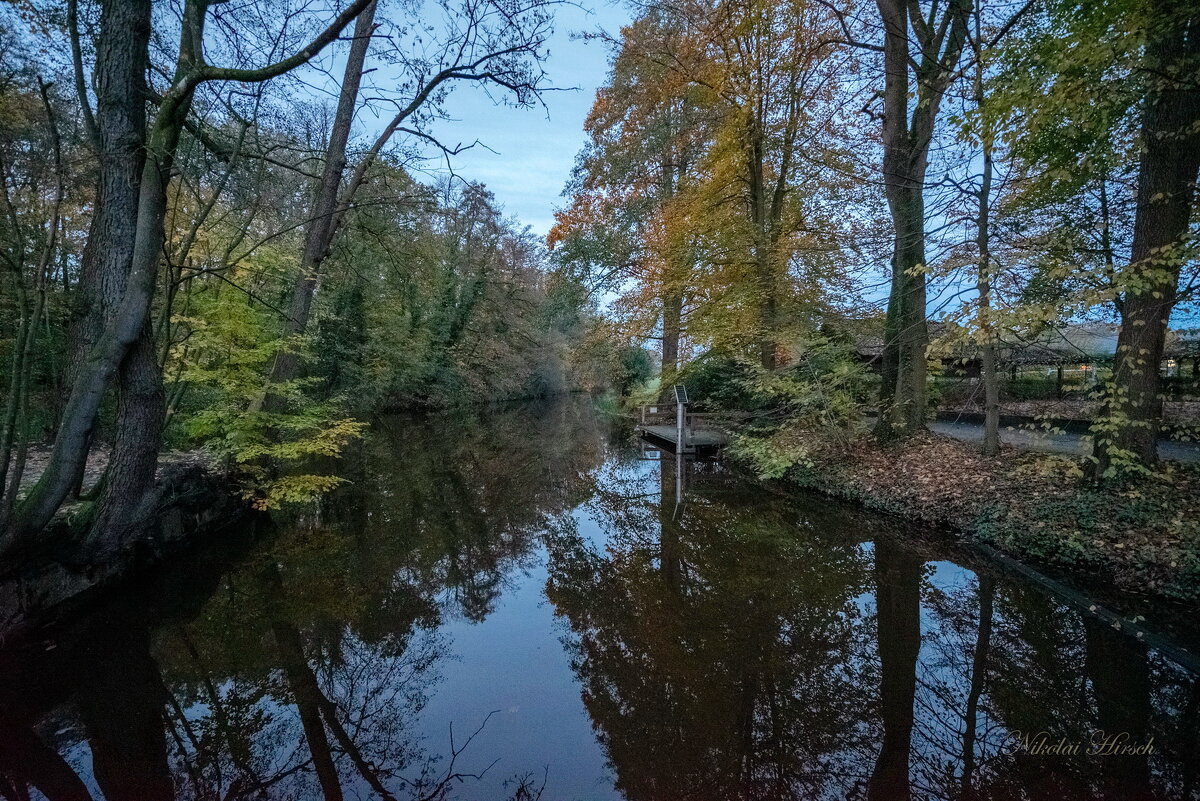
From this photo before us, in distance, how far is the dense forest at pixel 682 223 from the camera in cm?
454

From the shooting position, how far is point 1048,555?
5305 millimetres

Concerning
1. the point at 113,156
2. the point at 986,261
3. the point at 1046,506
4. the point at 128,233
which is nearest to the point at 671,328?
the point at 986,261

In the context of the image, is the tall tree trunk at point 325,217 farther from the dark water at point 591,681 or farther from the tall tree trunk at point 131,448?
the dark water at point 591,681

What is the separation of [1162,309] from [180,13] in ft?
34.1

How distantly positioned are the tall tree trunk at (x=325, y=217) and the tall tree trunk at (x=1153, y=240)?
955 cm

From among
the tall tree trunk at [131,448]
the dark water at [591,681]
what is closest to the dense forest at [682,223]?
the tall tree trunk at [131,448]

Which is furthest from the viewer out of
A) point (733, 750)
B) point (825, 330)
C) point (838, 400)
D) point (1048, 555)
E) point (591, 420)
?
point (591, 420)

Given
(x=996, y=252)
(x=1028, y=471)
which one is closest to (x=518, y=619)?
(x=1028, y=471)

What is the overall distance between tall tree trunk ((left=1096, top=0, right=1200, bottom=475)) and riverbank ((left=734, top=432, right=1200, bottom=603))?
40cm

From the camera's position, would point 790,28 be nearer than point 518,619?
No

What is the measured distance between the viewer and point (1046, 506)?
562 centimetres

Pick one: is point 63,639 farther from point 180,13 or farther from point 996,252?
point 996,252

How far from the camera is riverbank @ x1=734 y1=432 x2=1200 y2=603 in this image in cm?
453

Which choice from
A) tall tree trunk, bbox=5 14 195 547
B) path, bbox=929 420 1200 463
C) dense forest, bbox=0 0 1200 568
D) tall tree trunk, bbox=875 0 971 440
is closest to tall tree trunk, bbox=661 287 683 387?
dense forest, bbox=0 0 1200 568
